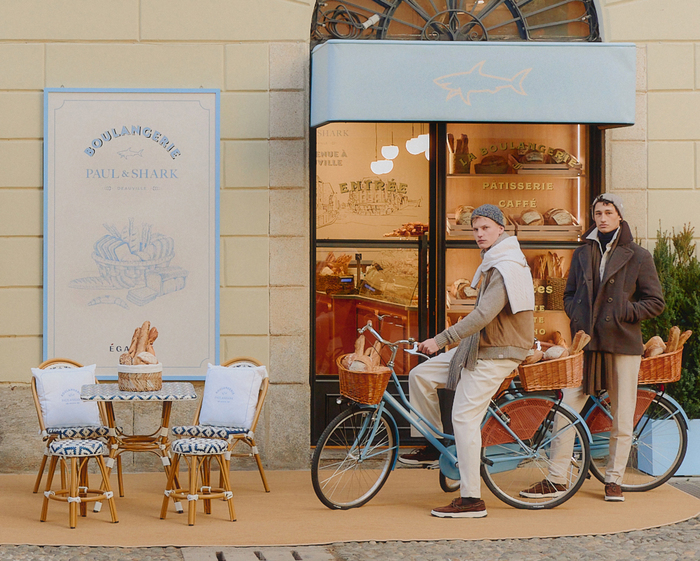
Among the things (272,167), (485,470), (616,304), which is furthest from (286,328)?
(616,304)

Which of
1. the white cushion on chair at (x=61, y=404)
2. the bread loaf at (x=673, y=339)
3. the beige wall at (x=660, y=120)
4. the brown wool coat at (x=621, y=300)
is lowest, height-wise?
the white cushion on chair at (x=61, y=404)

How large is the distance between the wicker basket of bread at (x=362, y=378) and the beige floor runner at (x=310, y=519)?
0.80 m

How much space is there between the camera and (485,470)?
5715mm

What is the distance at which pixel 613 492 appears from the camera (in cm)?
606

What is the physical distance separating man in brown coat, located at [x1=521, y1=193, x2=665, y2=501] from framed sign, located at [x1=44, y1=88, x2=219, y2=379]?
296cm

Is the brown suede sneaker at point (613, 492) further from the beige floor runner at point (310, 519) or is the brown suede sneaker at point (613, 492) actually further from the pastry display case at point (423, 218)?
the pastry display case at point (423, 218)

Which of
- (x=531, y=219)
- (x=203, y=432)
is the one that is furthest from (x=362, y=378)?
(x=531, y=219)

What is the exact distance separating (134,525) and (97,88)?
3623 mm

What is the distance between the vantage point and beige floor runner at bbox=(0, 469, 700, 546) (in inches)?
203

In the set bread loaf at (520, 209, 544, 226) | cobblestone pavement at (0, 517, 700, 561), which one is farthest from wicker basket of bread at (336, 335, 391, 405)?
bread loaf at (520, 209, 544, 226)

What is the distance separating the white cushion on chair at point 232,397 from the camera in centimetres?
596

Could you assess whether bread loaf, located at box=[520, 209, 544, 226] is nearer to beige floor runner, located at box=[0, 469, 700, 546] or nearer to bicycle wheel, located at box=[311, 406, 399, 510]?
beige floor runner, located at box=[0, 469, 700, 546]

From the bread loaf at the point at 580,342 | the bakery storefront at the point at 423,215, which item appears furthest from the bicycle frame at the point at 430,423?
the bakery storefront at the point at 423,215

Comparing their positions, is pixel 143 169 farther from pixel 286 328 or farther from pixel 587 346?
pixel 587 346
